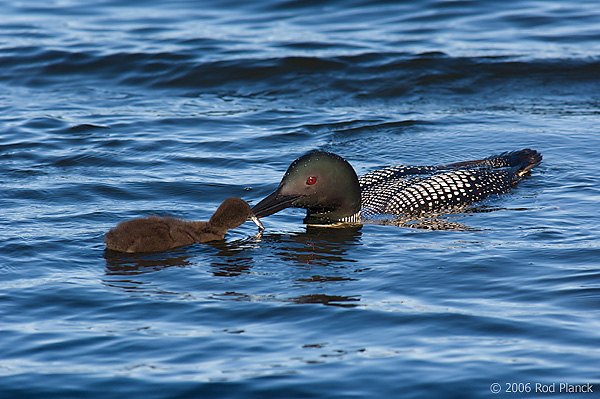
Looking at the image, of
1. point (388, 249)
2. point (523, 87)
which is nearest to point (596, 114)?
point (523, 87)

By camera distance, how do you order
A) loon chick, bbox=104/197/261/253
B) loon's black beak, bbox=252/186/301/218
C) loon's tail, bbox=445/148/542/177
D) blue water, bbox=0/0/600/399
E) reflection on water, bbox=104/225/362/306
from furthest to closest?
loon's tail, bbox=445/148/542/177 → loon's black beak, bbox=252/186/301/218 → loon chick, bbox=104/197/261/253 → reflection on water, bbox=104/225/362/306 → blue water, bbox=0/0/600/399

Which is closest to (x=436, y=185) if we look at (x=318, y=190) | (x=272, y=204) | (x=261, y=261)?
(x=318, y=190)

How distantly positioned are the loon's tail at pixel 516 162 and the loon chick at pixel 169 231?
2584mm

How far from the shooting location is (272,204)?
20.1ft

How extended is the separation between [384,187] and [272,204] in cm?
125

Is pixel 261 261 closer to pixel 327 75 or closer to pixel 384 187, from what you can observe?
pixel 384 187

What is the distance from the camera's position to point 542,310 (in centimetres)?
448

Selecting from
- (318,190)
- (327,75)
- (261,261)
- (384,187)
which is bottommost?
(261,261)

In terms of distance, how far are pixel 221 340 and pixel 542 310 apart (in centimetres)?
170

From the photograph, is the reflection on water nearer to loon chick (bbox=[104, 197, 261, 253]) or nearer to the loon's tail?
loon chick (bbox=[104, 197, 261, 253])

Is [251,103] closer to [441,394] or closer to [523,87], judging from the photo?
[523,87]

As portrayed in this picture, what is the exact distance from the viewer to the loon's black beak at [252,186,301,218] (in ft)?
19.8

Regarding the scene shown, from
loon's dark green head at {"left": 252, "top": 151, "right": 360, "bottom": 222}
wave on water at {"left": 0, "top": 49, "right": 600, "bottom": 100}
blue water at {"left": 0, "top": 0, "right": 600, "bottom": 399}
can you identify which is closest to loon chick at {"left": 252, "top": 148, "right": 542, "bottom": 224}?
loon's dark green head at {"left": 252, "top": 151, "right": 360, "bottom": 222}

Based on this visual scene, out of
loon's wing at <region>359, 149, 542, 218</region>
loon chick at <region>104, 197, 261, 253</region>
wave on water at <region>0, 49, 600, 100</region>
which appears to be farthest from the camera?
wave on water at <region>0, 49, 600, 100</region>
